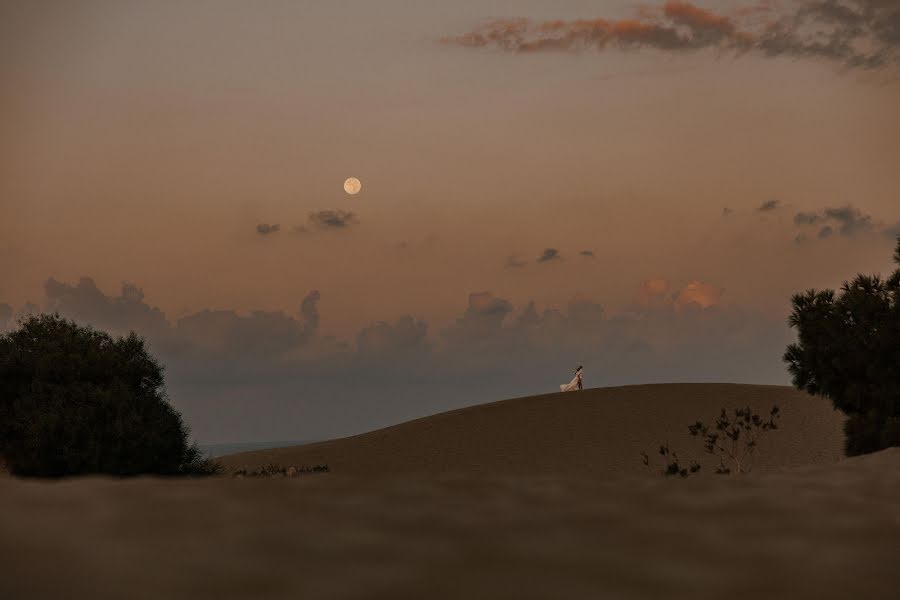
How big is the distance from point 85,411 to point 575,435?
1152 inches

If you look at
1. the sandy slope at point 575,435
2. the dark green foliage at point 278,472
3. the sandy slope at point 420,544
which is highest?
the sandy slope at point 575,435

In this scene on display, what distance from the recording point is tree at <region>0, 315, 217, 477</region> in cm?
3016

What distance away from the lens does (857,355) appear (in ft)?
97.4

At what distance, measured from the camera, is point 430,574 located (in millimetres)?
2826

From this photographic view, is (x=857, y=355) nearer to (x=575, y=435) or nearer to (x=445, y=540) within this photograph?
(x=575, y=435)

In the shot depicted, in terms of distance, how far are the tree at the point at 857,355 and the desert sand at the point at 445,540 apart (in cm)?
2518

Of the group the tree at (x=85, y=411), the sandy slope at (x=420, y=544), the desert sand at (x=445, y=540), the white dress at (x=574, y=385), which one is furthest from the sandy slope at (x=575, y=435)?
the sandy slope at (x=420, y=544)

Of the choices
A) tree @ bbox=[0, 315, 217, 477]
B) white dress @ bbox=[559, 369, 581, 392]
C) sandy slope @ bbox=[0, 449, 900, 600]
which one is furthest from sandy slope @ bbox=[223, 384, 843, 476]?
sandy slope @ bbox=[0, 449, 900, 600]

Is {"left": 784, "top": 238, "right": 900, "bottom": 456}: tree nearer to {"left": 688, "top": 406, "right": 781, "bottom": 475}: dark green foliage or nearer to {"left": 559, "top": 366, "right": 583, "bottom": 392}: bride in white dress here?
{"left": 688, "top": 406, "right": 781, "bottom": 475}: dark green foliage

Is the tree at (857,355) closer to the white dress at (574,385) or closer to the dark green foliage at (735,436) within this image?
the dark green foliage at (735,436)

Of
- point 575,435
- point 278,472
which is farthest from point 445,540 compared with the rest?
point 575,435

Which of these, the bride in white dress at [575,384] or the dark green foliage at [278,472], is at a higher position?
the bride in white dress at [575,384]

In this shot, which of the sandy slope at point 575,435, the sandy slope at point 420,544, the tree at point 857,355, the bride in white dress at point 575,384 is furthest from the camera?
the bride in white dress at point 575,384

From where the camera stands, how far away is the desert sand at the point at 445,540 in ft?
8.74
